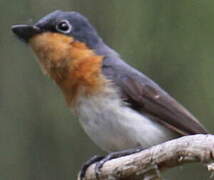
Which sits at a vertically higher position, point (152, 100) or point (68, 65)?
point (68, 65)

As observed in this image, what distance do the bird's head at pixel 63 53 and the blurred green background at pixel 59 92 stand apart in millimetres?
441

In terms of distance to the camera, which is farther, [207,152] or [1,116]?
[1,116]

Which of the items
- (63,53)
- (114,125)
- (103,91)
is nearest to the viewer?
(114,125)

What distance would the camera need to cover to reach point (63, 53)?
20.7ft

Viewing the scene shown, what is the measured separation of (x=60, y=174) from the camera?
7.03 meters

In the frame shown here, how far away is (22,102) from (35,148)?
0.36m

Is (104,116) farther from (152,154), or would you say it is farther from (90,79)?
(152,154)

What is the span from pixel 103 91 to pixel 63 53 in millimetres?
392

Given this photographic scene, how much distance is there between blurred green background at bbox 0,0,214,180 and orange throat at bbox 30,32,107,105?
1.58 ft

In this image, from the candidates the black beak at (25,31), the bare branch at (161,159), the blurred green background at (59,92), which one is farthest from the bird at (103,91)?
the bare branch at (161,159)

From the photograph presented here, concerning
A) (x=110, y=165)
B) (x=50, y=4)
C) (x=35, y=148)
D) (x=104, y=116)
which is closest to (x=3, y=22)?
(x=50, y=4)

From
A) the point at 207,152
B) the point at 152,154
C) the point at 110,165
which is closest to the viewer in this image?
the point at 207,152

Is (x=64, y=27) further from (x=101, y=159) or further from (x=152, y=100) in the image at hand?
(x=101, y=159)

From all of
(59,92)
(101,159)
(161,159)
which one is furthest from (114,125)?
(59,92)
